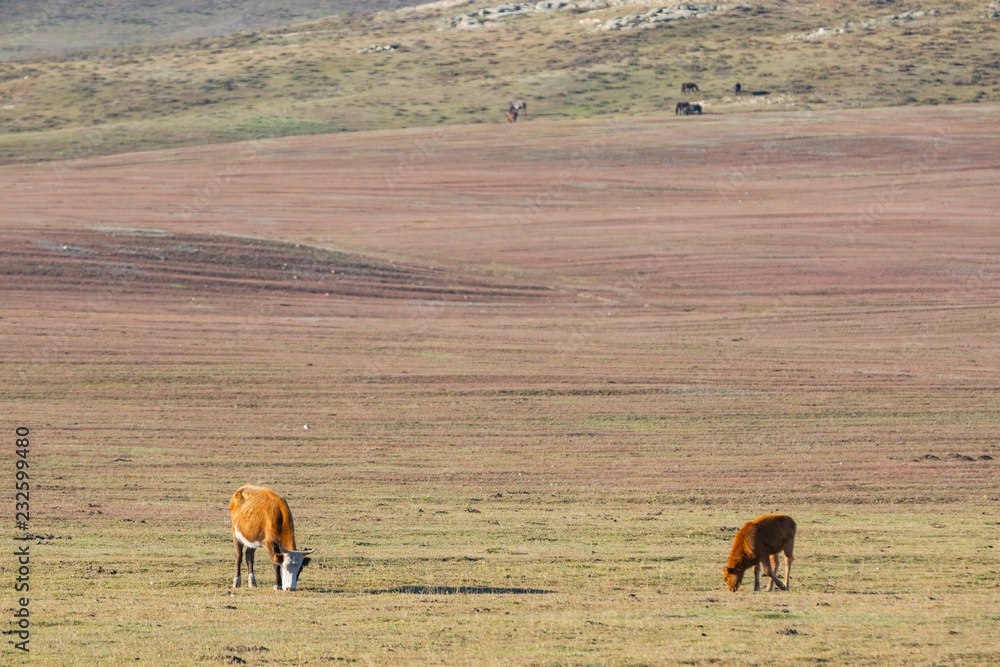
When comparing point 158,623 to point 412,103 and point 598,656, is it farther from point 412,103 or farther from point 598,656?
point 412,103

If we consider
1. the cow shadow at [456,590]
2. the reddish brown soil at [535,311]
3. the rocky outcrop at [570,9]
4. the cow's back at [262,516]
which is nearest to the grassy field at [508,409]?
the cow shadow at [456,590]

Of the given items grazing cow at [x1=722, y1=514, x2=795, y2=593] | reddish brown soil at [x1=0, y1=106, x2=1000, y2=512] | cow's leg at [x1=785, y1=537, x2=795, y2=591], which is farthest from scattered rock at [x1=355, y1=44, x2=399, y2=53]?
grazing cow at [x1=722, y1=514, x2=795, y2=593]

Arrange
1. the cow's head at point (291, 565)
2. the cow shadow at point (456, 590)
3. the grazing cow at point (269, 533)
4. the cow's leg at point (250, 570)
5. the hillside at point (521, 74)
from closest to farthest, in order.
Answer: the cow's head at point (291, 565), the grazing cow at point (269, 533), the cow's leg at point (250, 570), the cow shadow at point (456, 590), the hillside at point (521, 74)

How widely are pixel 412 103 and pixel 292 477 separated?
95559 mm

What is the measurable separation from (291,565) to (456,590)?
248 cm

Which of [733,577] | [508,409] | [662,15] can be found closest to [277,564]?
[733,577]

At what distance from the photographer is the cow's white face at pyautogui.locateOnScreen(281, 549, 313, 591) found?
557 inches

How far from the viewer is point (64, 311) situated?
40812 millimetres

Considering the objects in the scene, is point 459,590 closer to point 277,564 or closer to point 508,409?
point 277,564

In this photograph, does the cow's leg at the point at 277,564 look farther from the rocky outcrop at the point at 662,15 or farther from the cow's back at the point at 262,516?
the rocky outcrop at the point at 662,15

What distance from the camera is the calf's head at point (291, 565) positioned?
1415cm

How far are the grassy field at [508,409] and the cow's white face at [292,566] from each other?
27cm

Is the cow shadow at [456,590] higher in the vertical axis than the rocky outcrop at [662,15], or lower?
higher

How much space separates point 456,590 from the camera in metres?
15.7
